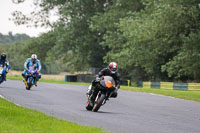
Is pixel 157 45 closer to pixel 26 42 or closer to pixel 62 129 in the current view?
pixel 26 42

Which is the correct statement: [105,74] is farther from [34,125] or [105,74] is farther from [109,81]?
[34,125]

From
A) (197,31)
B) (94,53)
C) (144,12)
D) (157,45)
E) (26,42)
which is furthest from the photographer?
(26,42)

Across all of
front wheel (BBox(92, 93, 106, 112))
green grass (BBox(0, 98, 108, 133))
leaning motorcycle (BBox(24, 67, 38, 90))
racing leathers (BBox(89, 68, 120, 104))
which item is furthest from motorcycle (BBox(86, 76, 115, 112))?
leaning motorcycle (BBox(24, 67, 38, 90))

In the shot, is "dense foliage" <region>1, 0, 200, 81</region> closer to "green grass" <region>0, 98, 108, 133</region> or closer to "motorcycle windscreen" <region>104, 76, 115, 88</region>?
"motorcycle windscreen" <region>104, 76, 115, 88</region>

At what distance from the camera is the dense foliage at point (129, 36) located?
3550 centimetres

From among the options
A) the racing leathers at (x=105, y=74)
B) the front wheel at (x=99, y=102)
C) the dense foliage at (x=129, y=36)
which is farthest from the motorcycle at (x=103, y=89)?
the dense foliage at (x=129, y=36)

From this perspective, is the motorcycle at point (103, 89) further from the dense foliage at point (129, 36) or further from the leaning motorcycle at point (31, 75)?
the dense foliage at point (129, 36)

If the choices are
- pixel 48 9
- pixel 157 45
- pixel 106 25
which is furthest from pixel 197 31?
pixel 48 9

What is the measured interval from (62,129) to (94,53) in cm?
4545

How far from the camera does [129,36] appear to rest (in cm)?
4091

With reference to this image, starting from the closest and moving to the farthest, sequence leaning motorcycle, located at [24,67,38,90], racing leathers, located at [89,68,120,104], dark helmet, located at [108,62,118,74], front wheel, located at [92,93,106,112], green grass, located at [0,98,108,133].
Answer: green grass, located at [0,98,108,133]
front wheel, located at [92,93,106,112]
dark helmet, located at [108,62,118,74]
racing leathers, located at [89,68,120,104]
leaning motorcycle, located at [24,67,38,90]

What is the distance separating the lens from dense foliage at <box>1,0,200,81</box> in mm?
35500

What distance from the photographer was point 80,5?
167ft

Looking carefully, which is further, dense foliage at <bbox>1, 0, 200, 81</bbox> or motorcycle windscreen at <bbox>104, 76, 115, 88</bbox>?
dense foliage at <bbox>1, 0, 200, 81</bbox>
